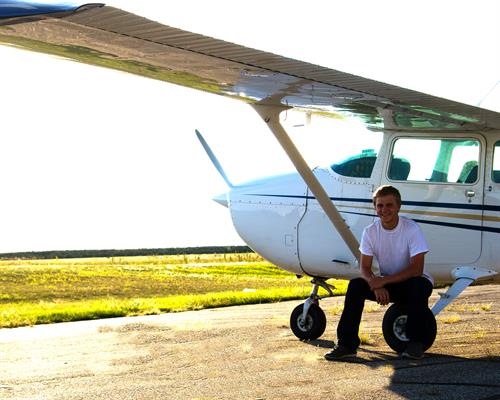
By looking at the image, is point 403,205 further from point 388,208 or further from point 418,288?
point 418,288

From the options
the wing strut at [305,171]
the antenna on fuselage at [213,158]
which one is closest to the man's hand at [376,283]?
the wing strut at [305,171]

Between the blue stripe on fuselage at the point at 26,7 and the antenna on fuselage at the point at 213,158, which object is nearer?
the blue stripe on fuselage at the point at 26,7

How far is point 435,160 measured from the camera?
8.77 meters

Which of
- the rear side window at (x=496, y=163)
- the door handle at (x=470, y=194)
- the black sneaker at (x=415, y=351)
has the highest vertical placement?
the rear side window at (x=496, y=163)

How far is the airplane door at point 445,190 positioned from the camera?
851cm

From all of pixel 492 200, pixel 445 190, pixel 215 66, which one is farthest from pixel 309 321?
pixel 215 66

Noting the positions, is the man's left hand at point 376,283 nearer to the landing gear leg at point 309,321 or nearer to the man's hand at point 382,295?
the man's hand at point 382,295

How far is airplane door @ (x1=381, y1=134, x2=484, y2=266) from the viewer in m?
8.51

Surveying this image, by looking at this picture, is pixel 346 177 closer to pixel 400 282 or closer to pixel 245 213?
pixel 245 213

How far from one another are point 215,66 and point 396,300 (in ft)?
8.08

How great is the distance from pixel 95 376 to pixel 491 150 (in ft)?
13.5

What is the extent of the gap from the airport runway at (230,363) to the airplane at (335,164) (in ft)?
1.79

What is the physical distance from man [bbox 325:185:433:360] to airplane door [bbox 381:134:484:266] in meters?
1.10

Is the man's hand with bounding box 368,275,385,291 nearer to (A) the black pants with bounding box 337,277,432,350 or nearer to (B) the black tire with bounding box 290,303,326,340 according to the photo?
(A) the black pants with bounding box 337,277,432,350
